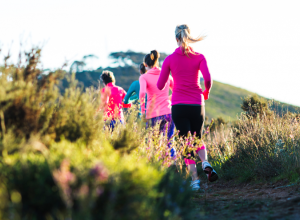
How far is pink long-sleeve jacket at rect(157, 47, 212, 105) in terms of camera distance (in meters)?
3.91

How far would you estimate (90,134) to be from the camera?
8.29 feet

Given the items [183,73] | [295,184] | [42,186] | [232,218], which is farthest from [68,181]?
[295,184]

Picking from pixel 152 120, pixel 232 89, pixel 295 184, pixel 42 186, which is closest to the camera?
Answer: pixel 42 186

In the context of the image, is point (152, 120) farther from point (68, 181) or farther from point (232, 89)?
point (232, 89)

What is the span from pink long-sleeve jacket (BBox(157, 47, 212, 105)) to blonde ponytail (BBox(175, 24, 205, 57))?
0.07 metres

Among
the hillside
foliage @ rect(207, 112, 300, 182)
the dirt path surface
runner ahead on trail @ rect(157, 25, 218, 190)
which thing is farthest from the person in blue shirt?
the hillside

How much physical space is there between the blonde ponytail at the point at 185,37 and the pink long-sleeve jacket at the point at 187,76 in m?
0.07

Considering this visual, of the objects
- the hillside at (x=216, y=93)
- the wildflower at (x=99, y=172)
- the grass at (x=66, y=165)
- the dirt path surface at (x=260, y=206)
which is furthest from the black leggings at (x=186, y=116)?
the hillside at (x=216, y=93)

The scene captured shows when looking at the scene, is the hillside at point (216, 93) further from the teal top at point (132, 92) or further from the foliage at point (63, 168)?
the foliage at point (63, 168)

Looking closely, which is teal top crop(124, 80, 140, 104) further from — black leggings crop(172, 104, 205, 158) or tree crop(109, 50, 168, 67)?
tree crop(109, 50, 168, 67)

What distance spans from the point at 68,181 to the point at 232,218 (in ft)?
5.00

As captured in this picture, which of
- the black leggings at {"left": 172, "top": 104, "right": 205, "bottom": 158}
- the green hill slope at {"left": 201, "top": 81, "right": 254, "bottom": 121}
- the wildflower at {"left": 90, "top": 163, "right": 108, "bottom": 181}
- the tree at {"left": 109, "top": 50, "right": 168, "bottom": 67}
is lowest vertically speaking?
the wildflower at {"left": 90, "top": 163, "right": 108, "bottom": 181}

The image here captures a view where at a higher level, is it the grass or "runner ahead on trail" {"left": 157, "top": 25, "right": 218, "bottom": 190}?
"runner ahead on trail" {"left": 157, "top": 25, "right": 218, "bottom": 190}

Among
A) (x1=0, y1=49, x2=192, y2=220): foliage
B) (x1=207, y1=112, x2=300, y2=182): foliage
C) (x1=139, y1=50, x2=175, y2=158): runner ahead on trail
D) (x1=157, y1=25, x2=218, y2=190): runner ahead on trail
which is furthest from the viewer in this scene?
(x1=139, y1=50, x2=175, y2=158): runner ahead on trail
